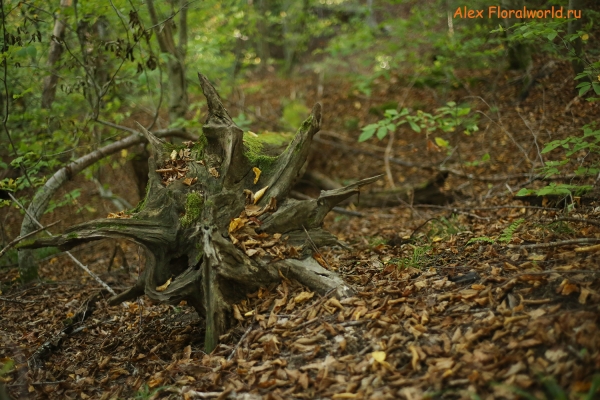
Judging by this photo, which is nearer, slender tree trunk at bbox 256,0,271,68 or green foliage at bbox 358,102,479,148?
green foliage at bbox 358,102,479,148

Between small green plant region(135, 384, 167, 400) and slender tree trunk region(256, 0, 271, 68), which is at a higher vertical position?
slender tree trunk region(256, 0, 271, 68)

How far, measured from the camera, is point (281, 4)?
57.2 feet

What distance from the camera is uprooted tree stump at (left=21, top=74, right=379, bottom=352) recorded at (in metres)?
3.81

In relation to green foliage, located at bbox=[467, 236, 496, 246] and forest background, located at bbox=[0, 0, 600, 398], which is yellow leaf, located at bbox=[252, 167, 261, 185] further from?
green foliage, located at bbox=[467, 236, 496, 246]

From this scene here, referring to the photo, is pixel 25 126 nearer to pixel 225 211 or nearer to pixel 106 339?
pixel 106 339

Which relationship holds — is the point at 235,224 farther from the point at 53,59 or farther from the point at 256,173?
the point at 53,59

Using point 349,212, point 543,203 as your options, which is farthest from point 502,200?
point 349,212

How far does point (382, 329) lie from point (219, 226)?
6.08ft

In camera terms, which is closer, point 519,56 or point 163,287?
point 163,287

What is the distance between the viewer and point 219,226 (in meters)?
4.07

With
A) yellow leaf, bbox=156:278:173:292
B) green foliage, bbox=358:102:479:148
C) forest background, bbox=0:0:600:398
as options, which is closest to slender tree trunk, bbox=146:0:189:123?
forest background, bbox=0:0:600:398

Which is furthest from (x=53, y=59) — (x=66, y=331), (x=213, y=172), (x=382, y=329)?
(x=382, y=329)

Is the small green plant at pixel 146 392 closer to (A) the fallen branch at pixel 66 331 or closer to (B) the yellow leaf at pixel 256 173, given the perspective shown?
(A) the fallen branch at pixel 66 331

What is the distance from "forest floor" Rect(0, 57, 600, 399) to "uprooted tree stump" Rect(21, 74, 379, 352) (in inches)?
8.7
